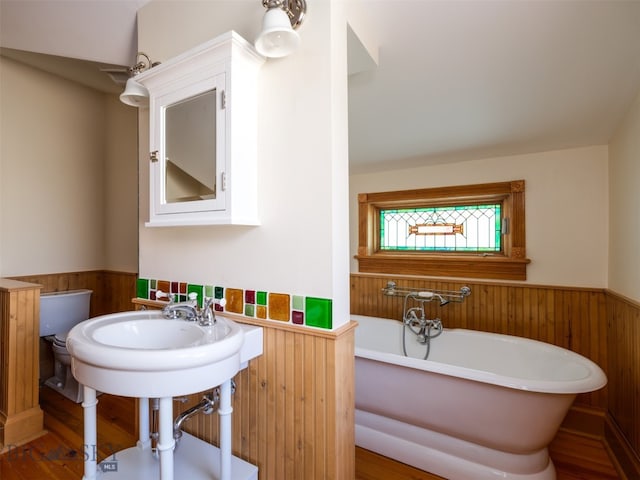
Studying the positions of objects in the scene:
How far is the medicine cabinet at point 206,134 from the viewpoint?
114 centimetres

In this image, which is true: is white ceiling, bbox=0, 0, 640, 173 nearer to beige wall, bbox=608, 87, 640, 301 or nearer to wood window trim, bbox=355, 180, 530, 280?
beige wall, bbox=608, 87, 640, 301

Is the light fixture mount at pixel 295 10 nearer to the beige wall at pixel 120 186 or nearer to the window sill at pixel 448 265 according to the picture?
the window sill at pixel 448 265

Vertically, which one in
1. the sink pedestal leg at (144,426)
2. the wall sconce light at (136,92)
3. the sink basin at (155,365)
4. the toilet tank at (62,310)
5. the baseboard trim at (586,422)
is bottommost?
the baseboard trim at (586,422)

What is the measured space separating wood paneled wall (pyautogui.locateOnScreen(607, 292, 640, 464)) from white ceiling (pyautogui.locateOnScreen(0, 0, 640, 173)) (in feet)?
3.31

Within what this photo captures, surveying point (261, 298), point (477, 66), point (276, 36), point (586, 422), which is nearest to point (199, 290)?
point (261, 298)

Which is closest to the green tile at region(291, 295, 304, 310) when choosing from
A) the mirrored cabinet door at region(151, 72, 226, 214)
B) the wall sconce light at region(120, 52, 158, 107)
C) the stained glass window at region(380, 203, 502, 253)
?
the mirrored cabinet door at region(151, 72, 226, 214)

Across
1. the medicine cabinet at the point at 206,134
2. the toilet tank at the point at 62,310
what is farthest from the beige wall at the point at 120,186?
the medicine cabinet at the point at 206,134

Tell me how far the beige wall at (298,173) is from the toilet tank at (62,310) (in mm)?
1728

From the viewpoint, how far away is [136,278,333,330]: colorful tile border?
1120mm

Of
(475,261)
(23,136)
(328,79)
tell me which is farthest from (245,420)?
(23,136)

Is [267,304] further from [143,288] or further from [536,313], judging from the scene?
[536,313]

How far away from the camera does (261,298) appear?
4.12ft

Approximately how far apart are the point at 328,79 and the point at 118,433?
2175 millimetres

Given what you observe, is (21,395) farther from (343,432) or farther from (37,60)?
(37,60)
